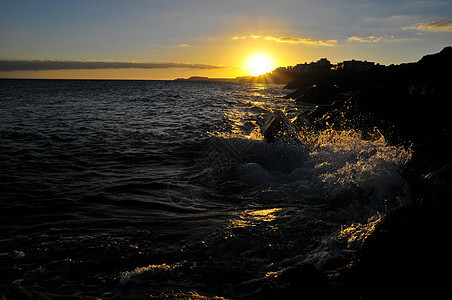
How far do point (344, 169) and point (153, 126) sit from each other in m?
14.6

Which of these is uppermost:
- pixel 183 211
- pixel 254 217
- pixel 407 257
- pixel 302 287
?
pixel 407 257

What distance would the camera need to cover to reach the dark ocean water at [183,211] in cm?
402


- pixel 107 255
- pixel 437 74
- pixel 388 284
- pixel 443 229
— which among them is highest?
pixel 437 74

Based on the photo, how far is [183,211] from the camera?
636 centimetres

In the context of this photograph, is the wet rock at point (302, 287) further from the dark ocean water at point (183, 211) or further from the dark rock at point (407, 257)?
the dark ocean water at point (183, 211)

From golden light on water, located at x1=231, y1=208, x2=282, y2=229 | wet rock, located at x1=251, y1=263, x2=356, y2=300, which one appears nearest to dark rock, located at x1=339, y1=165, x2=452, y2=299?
wet rock, located at x1=251, y1=263, x2=356, y2=300

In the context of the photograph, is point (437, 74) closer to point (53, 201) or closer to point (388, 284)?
point (388, 284)

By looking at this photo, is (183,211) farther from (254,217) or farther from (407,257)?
(407,257)

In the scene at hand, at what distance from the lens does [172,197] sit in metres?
7.27

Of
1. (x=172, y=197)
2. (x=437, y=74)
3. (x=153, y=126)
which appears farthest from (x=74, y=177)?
(x=437, y=74)

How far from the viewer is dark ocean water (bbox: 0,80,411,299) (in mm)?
4016

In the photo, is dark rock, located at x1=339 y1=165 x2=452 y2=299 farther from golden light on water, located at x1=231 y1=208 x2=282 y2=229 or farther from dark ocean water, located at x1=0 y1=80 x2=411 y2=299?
golden light on water, located at x1=231 y1=208 x2=282 y2=229

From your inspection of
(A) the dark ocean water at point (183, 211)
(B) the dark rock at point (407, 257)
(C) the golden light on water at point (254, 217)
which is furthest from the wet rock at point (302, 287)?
(C) the golden light on water at point (254, 217)

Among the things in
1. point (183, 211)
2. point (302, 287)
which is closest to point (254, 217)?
point (183, 211)
